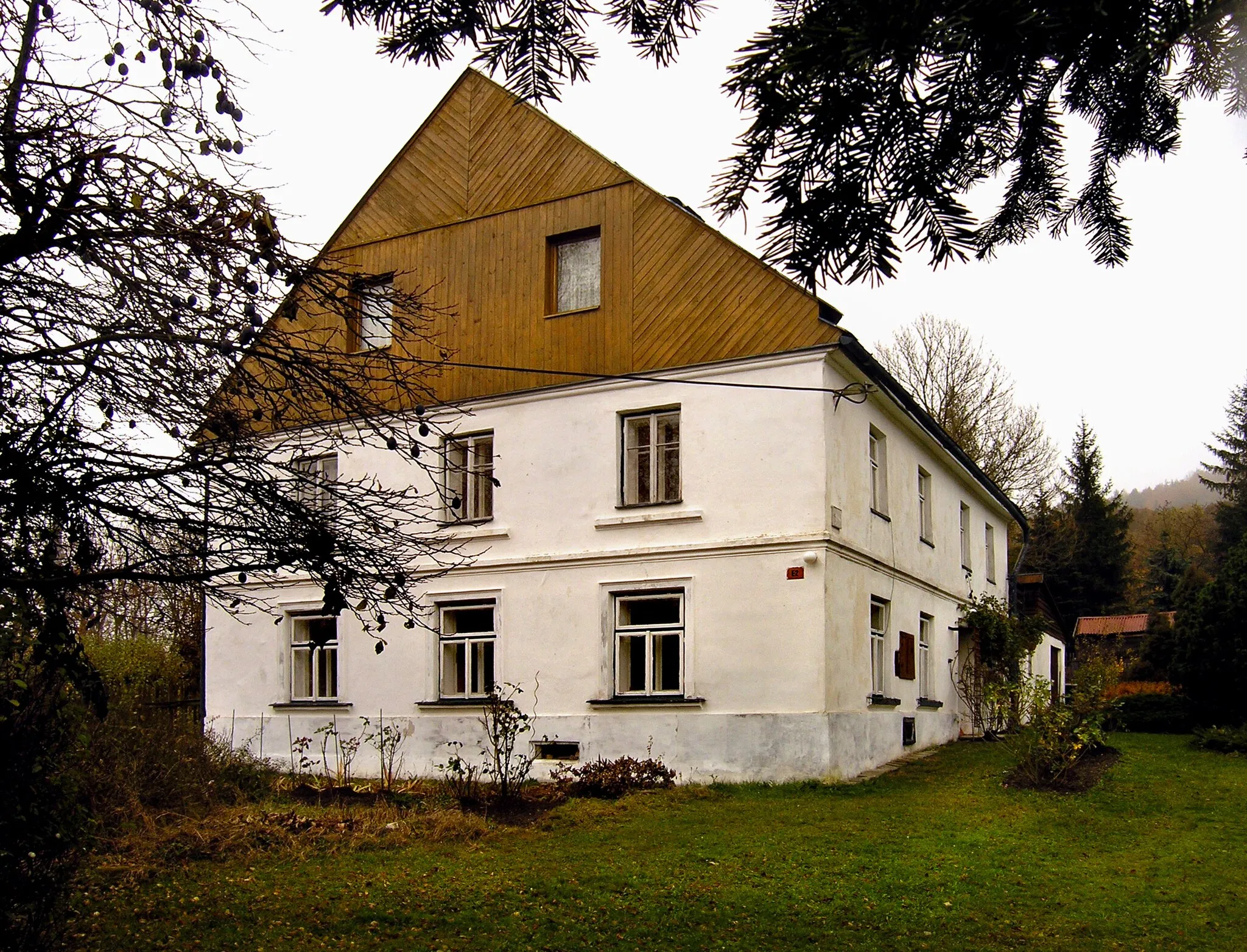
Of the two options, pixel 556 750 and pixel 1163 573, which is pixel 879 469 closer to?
pixel 556 750

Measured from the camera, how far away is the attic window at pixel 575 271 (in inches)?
730

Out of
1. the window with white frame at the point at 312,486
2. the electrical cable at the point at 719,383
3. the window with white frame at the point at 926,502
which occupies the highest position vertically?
the electrical cable at the point at 719,383

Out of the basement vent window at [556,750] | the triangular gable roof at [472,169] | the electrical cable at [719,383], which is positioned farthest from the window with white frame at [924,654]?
the triangular gable roof at [472,169]

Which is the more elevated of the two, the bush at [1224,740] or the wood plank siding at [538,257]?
the wood plank siding at [538,257]

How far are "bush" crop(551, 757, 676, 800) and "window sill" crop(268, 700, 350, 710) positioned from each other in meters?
5.20

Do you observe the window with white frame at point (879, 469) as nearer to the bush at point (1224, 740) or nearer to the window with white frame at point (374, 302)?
the bush at point (1224, 740)

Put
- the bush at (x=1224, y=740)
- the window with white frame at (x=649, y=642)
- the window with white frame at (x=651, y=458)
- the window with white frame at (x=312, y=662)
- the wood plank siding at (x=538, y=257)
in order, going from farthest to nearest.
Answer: the window with white frame at (x=312, y=662)
the bush at (x=1224, y=740)
the window with white frame at (x=651, y=458)
the wood plank siding at (x=538, y=257)
the window with white frame at (x=649, y=642)

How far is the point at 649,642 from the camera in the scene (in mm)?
17250

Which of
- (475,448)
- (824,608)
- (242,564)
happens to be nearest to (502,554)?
(475,448)

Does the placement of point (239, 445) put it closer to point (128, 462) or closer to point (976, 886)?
point (128, 462)

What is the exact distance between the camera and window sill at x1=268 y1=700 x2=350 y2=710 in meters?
19.6

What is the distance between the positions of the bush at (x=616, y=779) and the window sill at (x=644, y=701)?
0.95 m

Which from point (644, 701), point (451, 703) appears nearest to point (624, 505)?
point (644, 701)

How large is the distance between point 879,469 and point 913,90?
15886 millimetres
